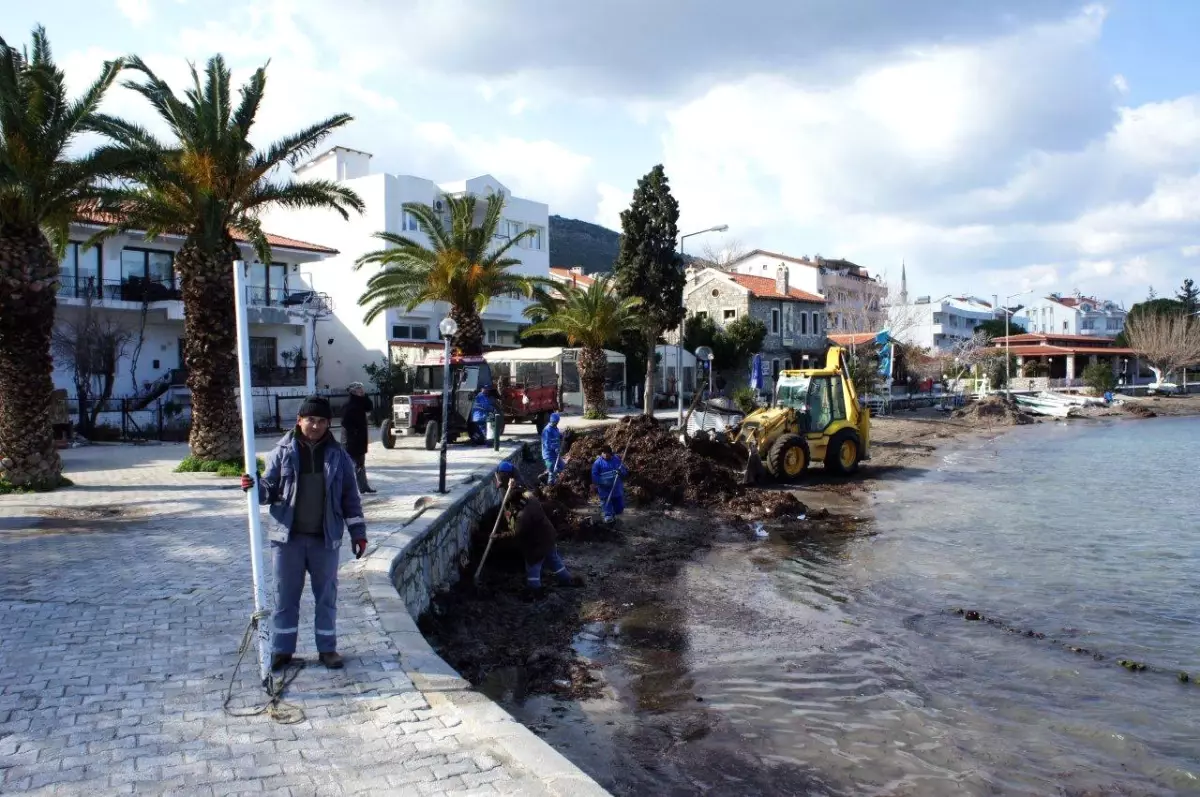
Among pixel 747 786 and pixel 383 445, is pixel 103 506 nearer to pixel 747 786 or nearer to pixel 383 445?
pixel 383 445

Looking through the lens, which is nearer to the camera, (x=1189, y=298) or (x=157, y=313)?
(x=157, y=313)

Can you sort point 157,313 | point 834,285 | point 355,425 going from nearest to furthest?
point 355,425, point 157,313, point 834,285

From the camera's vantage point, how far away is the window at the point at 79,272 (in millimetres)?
27172

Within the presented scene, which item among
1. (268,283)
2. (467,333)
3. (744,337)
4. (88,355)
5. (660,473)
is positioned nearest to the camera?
(660,473)

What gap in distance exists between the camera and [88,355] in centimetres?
2481

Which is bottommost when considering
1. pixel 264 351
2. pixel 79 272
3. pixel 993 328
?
pixel 264 351

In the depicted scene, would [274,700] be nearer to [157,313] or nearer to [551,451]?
[551,451]

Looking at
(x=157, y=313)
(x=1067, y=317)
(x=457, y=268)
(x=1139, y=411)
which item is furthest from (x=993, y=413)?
(x=1067, y=317)

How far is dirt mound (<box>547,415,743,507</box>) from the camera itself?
16.8m

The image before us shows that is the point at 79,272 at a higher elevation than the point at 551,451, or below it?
higher

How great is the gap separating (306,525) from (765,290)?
4922cm

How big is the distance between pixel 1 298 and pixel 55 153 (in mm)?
2350

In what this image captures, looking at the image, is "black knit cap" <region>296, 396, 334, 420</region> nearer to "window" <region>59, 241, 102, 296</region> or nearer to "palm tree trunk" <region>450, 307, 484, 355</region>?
"palm tree trunk" <region>450, 307, 484, 355</region>

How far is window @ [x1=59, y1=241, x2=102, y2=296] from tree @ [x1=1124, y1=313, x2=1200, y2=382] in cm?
7140
